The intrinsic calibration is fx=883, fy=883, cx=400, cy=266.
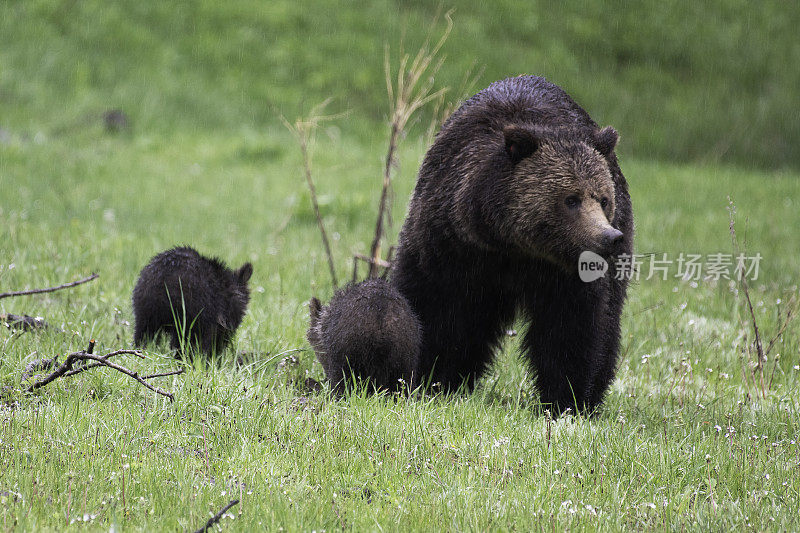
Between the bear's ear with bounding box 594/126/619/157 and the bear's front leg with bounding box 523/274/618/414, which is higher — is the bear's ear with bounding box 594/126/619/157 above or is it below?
above

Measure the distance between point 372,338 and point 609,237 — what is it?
4.43 feet

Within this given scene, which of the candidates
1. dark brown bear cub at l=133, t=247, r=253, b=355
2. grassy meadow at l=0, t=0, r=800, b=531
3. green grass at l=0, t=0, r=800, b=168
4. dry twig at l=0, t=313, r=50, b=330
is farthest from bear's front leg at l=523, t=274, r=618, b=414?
green grass at l=0, t=0, r=800, b=168

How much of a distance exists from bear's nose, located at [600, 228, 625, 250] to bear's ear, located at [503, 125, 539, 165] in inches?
23.1

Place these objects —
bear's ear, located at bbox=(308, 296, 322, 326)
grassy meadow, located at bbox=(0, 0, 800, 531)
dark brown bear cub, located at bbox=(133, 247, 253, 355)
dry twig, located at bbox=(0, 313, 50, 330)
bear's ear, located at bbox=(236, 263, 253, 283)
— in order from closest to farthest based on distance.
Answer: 1. grassy meadow, located at bbox=(0, 0, 800, 531)
2. dark brown bear cub, located at bbox=(133, 247, 253, 355)
3. dry twig, located at bbox=(0, 313, 50, 330)
4. bear's ear, located at bbox=(308, 296, 322, 326)
5. bear's ear, located at bbox=(236, 263, 253, 283)

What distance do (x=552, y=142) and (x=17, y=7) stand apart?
1741 cm

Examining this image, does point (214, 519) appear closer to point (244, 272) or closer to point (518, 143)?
point (518, 143)

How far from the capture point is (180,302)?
510 centimetres

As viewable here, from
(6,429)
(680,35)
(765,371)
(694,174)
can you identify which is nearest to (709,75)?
(680,35)

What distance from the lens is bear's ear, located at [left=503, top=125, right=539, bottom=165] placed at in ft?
14.7

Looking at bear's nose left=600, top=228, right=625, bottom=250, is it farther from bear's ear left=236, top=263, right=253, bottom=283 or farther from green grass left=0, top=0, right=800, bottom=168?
green grass left=0, top=0, right=800, bottom=168

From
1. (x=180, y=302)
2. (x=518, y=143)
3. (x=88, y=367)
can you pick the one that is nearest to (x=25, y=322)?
(x=180, y=302)

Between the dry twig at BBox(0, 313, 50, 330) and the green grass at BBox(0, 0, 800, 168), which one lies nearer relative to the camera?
the dry twig at BBox(0, 313, 50, 330)

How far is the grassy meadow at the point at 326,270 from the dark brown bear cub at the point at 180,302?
0.55ft

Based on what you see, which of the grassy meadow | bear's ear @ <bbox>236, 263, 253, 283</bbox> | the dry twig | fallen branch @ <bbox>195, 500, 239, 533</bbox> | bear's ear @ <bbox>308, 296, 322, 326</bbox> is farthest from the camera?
bear's ear @ <bbox>236, 263, 253, 283</bbox>
